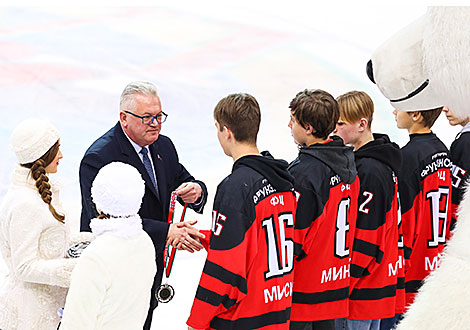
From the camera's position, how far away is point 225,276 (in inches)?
88.1

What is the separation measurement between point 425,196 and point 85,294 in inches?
81.7

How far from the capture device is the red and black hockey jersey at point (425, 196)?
3156 millimetres

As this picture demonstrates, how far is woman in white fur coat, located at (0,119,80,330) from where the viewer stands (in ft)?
7.49

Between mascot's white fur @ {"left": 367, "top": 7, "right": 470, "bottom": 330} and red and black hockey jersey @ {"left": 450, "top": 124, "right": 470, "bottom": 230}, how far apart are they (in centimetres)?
242

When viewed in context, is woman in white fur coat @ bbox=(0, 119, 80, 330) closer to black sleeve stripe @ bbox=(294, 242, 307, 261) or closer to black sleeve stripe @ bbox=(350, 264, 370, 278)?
black sleeve stripe @ bbox=(294, 242, 307, 261)

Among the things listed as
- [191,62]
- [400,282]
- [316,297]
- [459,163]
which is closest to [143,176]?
[316,297]

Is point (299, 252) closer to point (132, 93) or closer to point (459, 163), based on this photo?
point (132, 93)

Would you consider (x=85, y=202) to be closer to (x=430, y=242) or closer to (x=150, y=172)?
(x=150, y=172)

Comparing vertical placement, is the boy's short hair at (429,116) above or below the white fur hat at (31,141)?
above

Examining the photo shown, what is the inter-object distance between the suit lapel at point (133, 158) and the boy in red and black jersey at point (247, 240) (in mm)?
568

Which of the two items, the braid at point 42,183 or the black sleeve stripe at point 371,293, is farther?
the black sleeve stripe at point 371,293

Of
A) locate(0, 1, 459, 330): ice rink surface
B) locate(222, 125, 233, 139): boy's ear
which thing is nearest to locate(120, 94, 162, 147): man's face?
locate(222, 125, 233, 139): boy's ear

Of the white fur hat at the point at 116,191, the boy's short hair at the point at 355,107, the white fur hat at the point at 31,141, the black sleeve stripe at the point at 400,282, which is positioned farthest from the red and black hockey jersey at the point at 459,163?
the white fur hat at the point at 31,141

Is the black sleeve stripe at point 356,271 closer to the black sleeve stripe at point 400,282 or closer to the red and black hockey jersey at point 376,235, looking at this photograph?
the red and black hockey jersey at point 376,235
